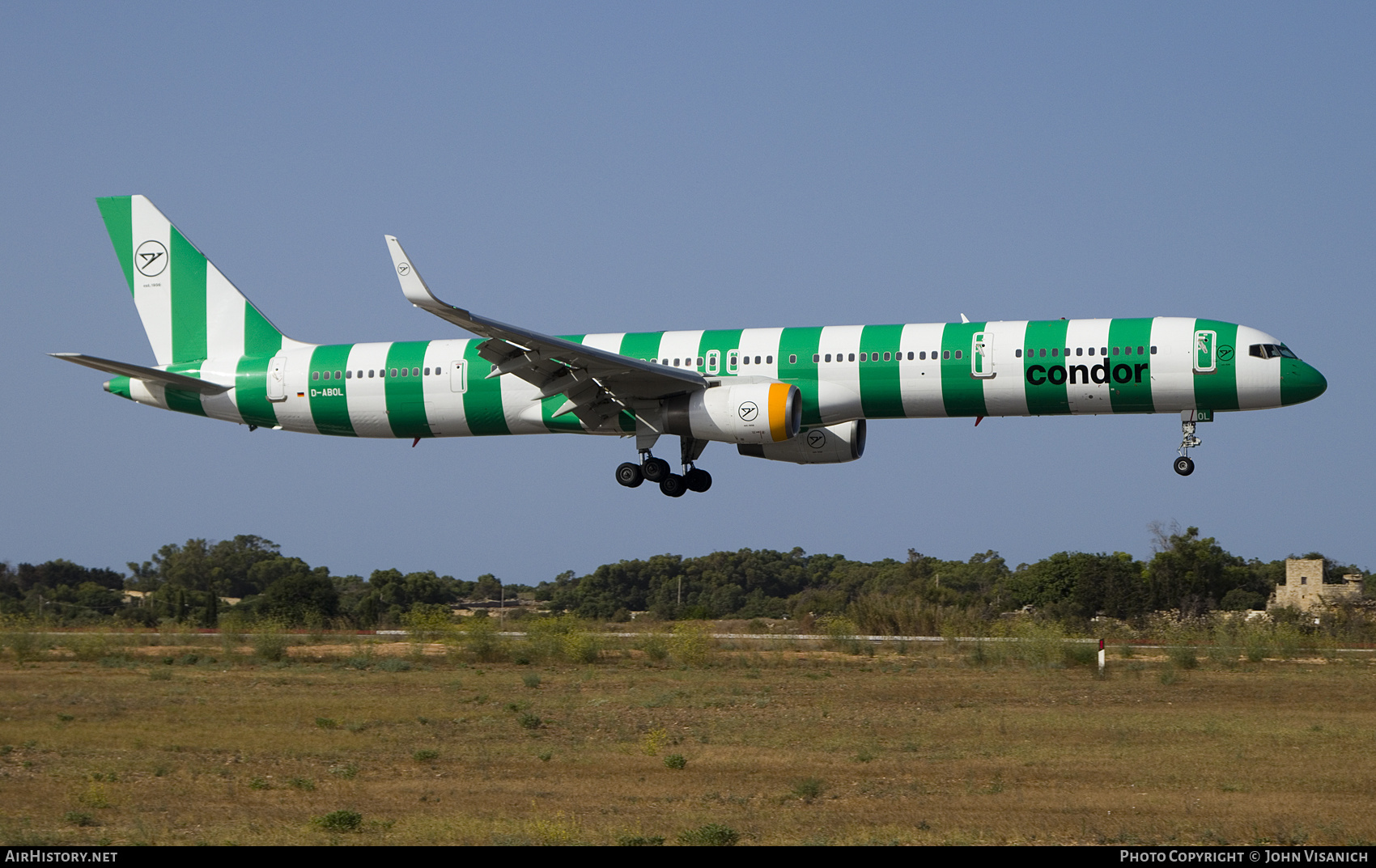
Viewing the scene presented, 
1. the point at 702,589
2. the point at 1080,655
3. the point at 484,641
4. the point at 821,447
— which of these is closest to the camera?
the point at 821,447

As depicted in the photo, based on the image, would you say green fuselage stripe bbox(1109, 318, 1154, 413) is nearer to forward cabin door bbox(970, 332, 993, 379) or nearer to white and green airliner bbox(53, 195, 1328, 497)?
white and green airliner bbox(53, 195, 1328, 497)

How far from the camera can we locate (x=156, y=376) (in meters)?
35.7

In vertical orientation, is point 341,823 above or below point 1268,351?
below

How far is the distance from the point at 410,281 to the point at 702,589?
210 ft

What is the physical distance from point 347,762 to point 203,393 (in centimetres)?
1620

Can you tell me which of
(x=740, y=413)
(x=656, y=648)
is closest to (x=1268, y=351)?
(x=740, y=413)

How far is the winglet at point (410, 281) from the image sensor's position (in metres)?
27.6

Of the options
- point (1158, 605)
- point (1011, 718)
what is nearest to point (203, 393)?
point (1011, 718)

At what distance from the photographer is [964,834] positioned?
17.2 meters

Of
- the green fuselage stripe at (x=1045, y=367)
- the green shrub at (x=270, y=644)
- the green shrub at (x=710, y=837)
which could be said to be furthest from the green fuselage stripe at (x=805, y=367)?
the green shrub at (x=270, y=644)

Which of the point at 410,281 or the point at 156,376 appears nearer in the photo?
the point at 410,281

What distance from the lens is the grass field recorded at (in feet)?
58.6

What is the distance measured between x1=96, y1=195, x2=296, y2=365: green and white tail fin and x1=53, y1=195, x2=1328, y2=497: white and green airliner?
0.06 metres

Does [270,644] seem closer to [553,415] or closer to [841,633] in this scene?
[553,415]
